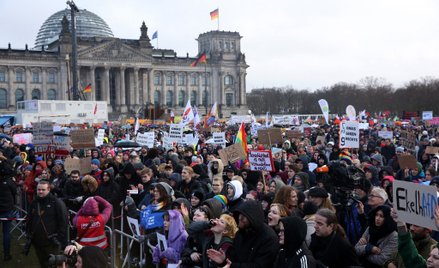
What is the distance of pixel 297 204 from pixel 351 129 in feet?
25.9

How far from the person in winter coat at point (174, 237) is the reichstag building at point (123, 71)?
61.6 m

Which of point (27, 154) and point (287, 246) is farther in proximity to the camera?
point (27, 154)

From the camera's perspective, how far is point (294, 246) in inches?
186

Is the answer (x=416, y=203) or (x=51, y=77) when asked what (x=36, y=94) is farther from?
(x=416, y=203)

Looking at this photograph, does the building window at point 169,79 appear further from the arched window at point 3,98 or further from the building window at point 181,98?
the arched window at point 3,98

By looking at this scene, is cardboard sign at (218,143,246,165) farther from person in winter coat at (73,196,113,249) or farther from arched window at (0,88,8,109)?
arched window at (0,88,8,109)

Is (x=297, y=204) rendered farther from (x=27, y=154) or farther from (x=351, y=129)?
(x=27, y=154)

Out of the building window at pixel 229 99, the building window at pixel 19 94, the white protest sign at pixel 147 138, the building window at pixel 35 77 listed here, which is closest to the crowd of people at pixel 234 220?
the white protest sign at pixel 147 138

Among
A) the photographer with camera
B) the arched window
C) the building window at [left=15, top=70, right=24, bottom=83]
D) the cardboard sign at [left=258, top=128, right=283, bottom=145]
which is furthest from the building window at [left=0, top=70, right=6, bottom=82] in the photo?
the photographer with camera

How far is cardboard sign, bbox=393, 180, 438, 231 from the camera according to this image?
5000 millimetres

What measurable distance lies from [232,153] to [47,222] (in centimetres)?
577

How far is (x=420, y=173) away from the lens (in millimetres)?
11469

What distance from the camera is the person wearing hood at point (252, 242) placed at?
4.89 m

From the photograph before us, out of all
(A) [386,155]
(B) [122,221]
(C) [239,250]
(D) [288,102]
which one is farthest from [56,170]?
(D) [288,102]
